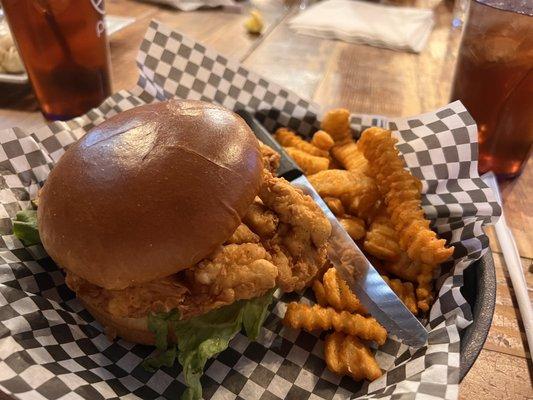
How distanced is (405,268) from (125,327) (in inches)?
32.2

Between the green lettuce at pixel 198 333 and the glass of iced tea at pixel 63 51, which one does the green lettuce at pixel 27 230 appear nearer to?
the green lettuce at pixel 198 333

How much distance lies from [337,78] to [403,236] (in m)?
1.52

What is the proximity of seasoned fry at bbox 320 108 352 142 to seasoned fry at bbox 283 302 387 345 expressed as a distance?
2.43ft

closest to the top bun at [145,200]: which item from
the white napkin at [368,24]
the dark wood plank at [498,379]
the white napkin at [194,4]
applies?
the dark wood plank at [498,379]

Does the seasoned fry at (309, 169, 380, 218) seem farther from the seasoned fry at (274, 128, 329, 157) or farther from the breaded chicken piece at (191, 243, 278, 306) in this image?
the breaded chicken piece at (191, 243, 278, 306)

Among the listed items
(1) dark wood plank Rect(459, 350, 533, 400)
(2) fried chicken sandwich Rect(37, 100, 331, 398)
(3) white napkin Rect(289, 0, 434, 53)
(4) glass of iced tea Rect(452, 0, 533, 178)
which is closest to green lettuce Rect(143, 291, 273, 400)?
(2) fried chicken sandwich Rect(37, 100, 331, 398)

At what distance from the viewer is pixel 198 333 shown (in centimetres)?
115

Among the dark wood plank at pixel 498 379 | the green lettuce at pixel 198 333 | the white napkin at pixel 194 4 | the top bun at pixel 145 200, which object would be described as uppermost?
the top bun at pixel 145 200

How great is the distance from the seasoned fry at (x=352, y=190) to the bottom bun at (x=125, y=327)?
2.29 ft

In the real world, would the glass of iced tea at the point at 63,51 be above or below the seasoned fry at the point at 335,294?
above

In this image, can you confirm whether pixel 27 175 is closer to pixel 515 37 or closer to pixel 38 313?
pixel 38 313

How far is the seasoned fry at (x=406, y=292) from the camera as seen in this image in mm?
1300

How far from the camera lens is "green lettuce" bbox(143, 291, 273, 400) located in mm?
1104

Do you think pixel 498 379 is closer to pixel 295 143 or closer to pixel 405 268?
pixel 405 268
